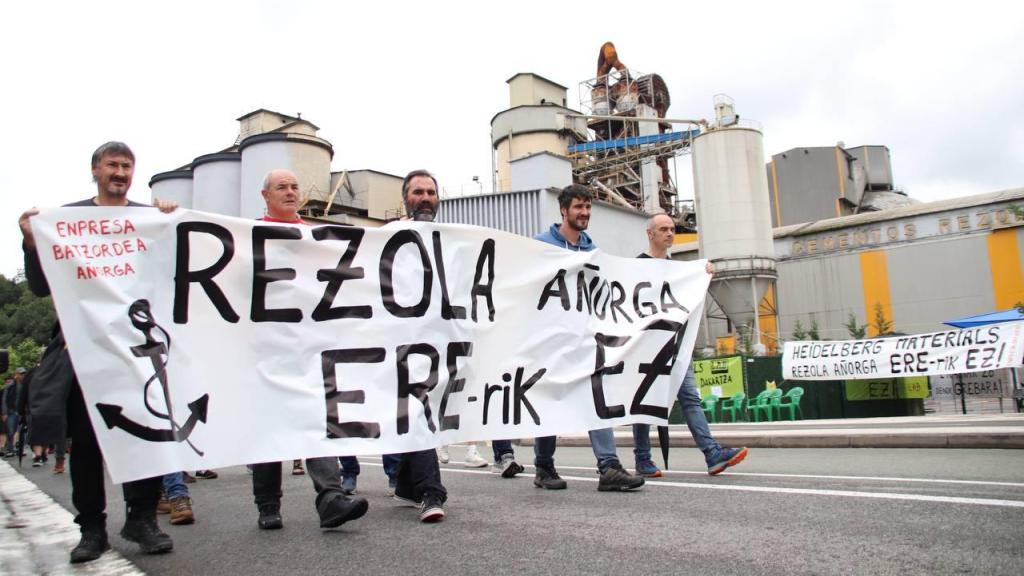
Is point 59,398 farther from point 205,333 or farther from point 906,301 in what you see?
point 906,301

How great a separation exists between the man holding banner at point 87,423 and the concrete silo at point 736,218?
3738cm

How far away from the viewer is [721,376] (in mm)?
19281

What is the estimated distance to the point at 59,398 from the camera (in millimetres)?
3557

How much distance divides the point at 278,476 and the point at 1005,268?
41730 mm

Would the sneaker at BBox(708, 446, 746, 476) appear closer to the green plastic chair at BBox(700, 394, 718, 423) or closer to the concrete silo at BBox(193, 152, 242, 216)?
the green plastic chair at BBox(700, 394, 718, 423)

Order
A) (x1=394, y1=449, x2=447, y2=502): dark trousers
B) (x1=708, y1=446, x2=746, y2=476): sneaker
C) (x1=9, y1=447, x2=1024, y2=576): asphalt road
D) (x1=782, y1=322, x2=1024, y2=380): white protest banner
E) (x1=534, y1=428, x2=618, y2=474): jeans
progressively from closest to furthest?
(x1=9, y1=447, x2=1024, y2=576): asphalt road
(x1=394, y1=449, x2=447, y2=502): dark trousers
(x1=534, y1=428, x2=618, y2=474): jeans
(x1=708, y1=446, x2=746, y2=476): sneaker
(x1=782, y1=322, x2=1024, y2=380): white protest banner

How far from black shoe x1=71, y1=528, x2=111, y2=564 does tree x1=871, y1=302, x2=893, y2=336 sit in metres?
35.2

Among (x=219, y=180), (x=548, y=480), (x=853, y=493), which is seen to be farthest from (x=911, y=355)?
(x=219, y=180)

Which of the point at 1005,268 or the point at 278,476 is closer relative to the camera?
the point at 278,476

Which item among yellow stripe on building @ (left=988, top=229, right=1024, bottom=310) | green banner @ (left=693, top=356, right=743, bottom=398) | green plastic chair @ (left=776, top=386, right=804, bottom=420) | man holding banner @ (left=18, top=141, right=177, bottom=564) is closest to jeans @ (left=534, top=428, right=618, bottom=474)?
man holding banner @ (left=18, top=141, right=177, bottom=564)

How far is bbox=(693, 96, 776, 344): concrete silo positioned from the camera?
1558 inches

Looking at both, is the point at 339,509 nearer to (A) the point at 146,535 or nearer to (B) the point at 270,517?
(B) the point at 270,517

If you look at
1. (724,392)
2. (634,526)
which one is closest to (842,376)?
(724,392)

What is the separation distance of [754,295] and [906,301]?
28.2 feet
